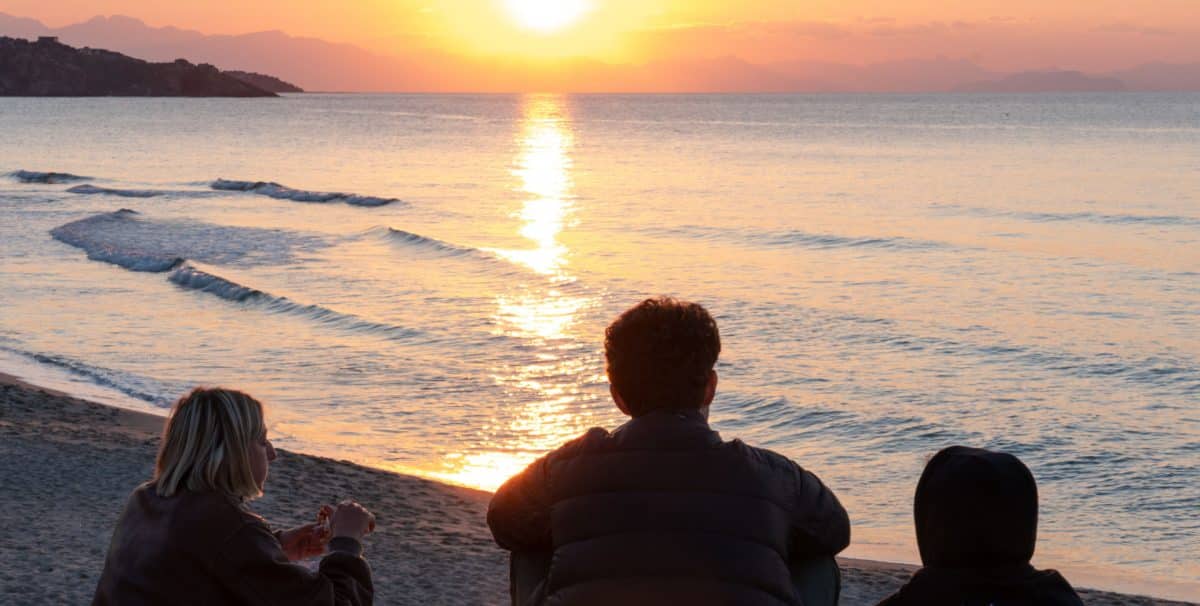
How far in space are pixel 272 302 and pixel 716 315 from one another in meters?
7.46

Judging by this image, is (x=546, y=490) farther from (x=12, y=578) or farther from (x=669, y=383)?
(x=12, y=578)

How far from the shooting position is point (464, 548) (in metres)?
8.55

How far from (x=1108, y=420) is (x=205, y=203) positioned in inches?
1441

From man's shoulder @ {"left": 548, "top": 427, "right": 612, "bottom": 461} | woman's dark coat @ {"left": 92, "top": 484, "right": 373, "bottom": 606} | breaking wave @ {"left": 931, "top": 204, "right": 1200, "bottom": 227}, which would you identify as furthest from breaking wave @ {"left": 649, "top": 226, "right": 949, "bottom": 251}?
man's shoulder @ {"left": 548, "top": 427, "right": 612, "bottom": 461}

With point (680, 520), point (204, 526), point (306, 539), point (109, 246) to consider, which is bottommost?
point (109, 246)

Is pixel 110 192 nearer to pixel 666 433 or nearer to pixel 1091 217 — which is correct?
pixel 1091 217

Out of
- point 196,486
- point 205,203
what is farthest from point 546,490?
point 205,203

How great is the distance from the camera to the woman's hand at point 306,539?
362 cm

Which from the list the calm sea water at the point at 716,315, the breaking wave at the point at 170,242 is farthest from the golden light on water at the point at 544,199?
the breaking wave at the point at 170,242

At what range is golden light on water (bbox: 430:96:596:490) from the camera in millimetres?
12555

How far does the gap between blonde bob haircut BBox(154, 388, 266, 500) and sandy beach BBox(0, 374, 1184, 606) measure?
372cm

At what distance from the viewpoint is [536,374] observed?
17.0m

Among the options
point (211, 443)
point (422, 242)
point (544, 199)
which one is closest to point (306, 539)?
point (211, 443)

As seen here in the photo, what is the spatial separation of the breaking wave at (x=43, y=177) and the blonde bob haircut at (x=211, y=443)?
53.1 metres
